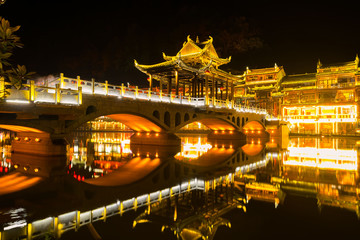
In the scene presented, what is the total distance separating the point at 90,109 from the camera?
19969 mm

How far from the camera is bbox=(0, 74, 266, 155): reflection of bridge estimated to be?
15.6 meters

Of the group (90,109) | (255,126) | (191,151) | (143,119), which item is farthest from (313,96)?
(90,109)

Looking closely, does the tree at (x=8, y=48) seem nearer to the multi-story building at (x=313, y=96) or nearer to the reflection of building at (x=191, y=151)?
the reflection of building at (x=191, y=151)

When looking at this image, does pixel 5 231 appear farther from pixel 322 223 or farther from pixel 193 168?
pixel 193 168

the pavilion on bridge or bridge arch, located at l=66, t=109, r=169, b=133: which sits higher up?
Answer: the pavilion on bridge

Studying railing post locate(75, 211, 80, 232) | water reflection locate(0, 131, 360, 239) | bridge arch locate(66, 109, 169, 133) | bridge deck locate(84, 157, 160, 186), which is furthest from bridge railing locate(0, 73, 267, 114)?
railing post locate(75, 211, 80, 232)

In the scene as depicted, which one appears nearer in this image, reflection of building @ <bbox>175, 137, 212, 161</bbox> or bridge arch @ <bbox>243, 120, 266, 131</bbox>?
reflection of building @ <bbox>175, 137, 212, 161</bbox>

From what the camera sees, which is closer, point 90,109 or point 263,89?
point 90,109

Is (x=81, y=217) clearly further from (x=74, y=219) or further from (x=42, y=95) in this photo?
(x=42, y=95)

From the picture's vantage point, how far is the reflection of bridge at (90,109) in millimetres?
15617

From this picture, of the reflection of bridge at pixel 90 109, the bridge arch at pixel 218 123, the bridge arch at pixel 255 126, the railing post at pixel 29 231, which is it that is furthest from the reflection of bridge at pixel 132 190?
the bridge arch at pixel 255 126

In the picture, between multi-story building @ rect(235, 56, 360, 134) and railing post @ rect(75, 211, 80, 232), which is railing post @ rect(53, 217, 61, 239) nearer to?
railing post @ rect(75, 211, 80, 232)

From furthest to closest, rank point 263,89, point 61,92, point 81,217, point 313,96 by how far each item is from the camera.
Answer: point 263,89 < point 313,96 < point 61,92 < point 81,217

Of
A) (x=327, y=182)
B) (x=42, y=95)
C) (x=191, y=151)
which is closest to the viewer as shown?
(x=327, y=182)
